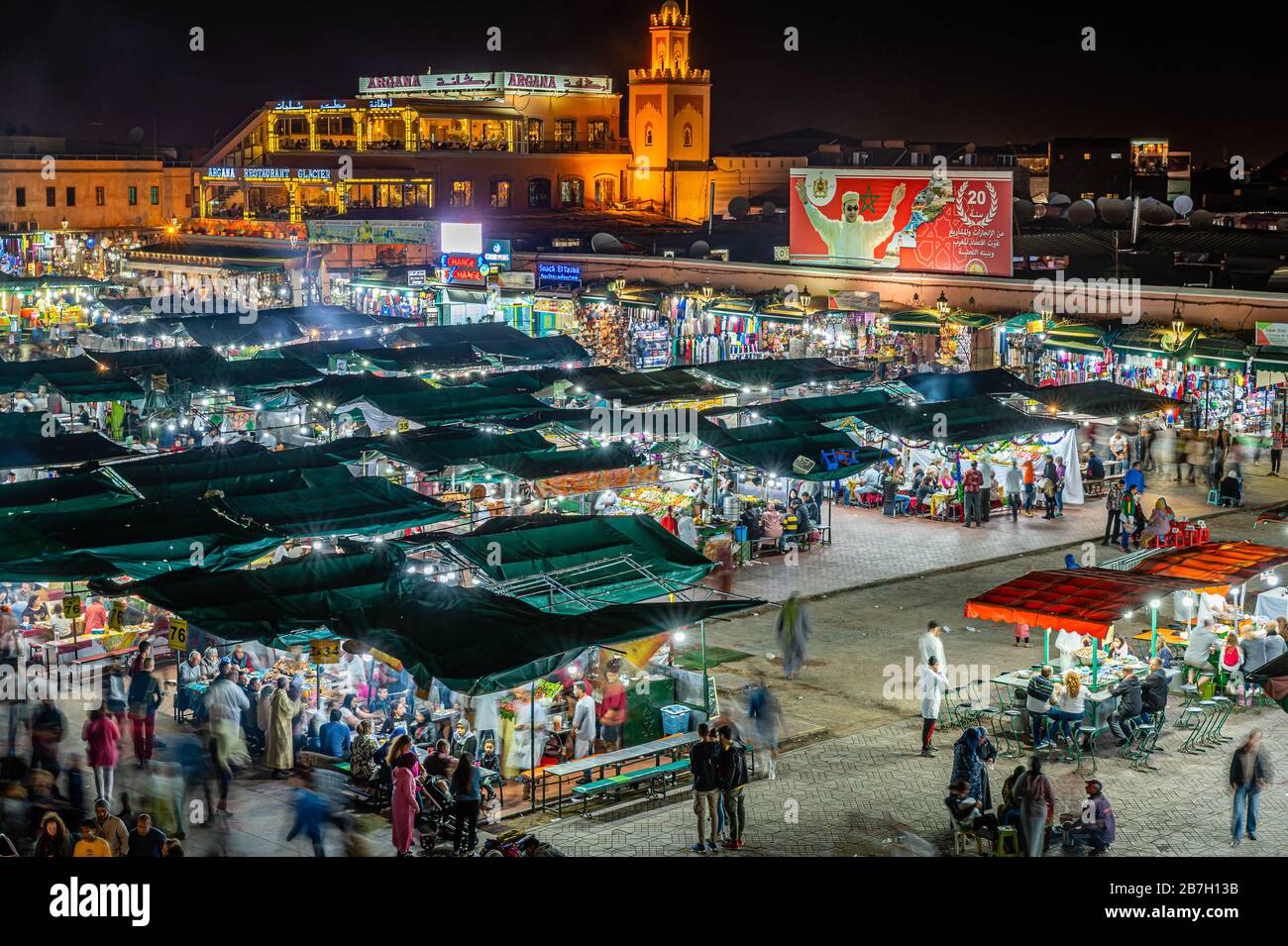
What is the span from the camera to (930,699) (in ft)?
46.7

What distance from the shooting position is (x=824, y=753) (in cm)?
1423

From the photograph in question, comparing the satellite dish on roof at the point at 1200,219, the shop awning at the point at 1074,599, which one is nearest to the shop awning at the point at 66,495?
the shop awning at the point at 1074,599

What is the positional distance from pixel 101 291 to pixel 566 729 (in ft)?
128

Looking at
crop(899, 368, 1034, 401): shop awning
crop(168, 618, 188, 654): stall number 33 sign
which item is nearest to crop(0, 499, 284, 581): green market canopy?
crop(168, 618, 188, 654): stall number 33 sign

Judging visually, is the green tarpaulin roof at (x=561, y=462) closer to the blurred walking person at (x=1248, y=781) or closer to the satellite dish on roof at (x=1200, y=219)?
the blurred walking person at (x=1248, y=781)

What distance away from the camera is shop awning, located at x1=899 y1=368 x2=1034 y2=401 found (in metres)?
27.2

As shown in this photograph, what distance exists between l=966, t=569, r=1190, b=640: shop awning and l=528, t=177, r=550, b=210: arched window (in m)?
56.0

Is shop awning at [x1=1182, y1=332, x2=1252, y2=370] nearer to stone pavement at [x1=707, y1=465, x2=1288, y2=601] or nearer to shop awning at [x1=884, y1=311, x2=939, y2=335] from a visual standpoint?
stone pavement at [x1=707, y1=465, x2=1288, y2=601]

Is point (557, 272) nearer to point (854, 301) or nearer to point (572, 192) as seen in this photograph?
point (854, 301)

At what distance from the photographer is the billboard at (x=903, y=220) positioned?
1384 inches

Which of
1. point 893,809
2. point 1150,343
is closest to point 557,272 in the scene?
point 1150,343
